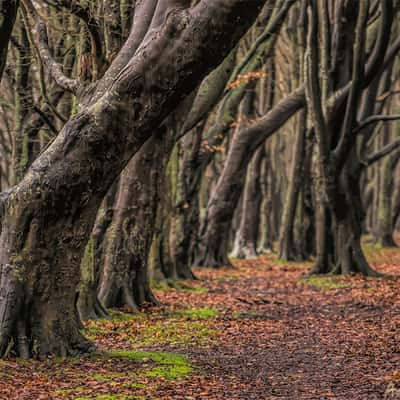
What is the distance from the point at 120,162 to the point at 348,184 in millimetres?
13463

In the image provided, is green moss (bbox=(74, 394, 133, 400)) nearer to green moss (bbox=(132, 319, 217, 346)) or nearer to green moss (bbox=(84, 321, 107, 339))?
green moss (bbox=(132, 319, 217, 346))

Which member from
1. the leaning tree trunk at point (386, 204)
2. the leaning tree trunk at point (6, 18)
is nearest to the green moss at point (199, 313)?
the leaning tree trunk at point (6, 18)

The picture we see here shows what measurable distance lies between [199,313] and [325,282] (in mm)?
6350

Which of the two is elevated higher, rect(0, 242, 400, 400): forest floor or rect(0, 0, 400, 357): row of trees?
rect(0, 0, 400, 357): row of trees

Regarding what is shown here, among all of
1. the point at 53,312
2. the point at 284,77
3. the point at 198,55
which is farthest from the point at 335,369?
the point at 284,77

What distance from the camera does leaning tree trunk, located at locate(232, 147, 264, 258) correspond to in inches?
1286

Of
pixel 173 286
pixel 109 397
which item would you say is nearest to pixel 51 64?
pixel 109 397

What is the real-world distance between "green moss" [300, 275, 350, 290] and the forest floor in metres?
0.26

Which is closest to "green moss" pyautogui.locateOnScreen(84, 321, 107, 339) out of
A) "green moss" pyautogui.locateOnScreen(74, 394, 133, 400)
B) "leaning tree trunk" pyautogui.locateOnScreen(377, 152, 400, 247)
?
"green moss" pyautogui.locateOnScreen(74, 394, 133, 400)

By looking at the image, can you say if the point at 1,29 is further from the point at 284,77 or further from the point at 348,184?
the point at 284,77

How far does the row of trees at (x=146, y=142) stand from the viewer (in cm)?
875

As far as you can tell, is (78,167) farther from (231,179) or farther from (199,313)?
(231,179)

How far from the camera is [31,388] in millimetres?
7652

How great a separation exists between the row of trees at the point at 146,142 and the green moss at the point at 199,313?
2.57ft
